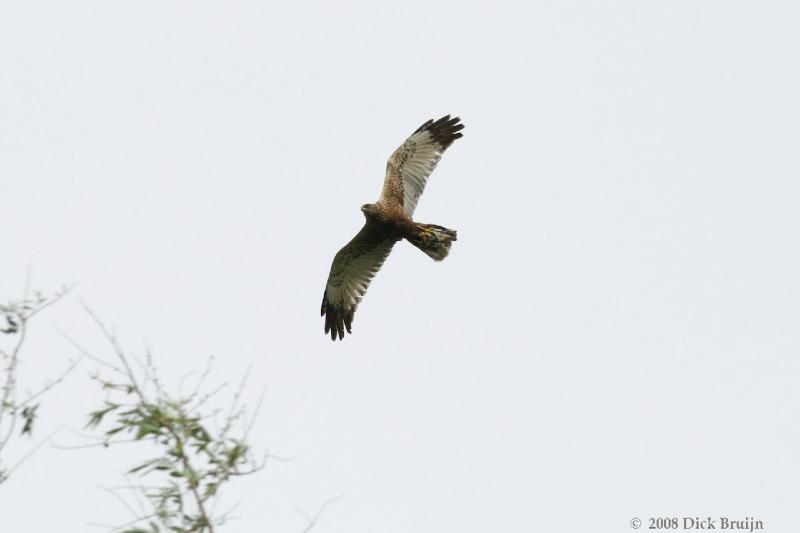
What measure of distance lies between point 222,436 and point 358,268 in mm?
8011

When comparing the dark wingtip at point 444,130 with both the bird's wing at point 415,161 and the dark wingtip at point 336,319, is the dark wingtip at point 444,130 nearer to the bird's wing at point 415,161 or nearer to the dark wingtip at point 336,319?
the bird's wing at point 415,161

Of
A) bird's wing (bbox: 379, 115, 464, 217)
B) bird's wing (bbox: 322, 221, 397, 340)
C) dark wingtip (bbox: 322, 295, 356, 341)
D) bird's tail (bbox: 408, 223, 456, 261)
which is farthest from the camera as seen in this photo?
dark wingtip (bbox: 322, 295, 356, 341)

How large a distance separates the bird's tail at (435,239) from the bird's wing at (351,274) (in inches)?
21.5

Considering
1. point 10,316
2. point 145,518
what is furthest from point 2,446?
point 10,316

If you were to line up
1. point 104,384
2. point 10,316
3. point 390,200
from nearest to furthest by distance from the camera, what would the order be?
point 104,384 < point 10,316 < point 390,200

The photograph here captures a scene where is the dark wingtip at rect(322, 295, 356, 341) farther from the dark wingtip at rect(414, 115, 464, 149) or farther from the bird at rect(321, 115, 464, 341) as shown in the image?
the dark wingtip at rect(414, 115, 464, 149)

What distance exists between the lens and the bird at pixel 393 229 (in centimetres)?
1238

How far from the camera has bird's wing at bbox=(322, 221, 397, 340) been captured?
12844 millimetres

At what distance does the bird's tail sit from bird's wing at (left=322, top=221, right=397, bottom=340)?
546 millimetres

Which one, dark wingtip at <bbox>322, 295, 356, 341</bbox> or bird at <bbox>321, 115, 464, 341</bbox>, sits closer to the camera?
bird at <bbox>321, 115, 464, 341</bbox>

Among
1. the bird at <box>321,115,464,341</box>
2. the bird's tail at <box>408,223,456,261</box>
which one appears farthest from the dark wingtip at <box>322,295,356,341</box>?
the bird's tail at <box>408,223,456,261</box>

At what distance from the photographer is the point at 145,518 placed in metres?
4.95

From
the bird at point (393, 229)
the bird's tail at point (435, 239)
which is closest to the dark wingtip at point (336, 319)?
the bird at point (393, 229)

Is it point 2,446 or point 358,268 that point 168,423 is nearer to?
point 2,446
